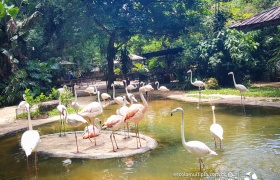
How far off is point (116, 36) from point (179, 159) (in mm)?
20249

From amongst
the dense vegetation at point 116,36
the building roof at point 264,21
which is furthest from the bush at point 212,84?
the building roof at point 264,21

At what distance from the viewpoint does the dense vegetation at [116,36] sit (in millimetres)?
19359

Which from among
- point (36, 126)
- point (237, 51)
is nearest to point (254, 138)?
point (36, 126)

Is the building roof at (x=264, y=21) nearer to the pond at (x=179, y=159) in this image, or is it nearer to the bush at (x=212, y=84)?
the bush at (x=212, y=84)

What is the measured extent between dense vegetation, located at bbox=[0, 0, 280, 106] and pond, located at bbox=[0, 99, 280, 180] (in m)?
10.1

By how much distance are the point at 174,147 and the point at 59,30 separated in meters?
19.4

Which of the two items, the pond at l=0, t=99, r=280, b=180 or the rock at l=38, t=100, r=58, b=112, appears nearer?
the pond at l=0, t=99, r=280, b=180

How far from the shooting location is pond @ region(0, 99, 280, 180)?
617 centimetres

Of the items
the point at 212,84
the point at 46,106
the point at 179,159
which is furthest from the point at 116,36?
the point at 179,159

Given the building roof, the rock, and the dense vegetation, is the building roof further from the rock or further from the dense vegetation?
the rock

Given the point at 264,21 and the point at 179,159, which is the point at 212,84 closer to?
the point at 264,21

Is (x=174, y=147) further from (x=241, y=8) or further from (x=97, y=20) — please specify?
(x=241, y=8)

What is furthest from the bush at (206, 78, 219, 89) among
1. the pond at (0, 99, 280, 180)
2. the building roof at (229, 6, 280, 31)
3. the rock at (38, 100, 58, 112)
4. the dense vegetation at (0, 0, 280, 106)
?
the rock at (38, 100, 58, 112)

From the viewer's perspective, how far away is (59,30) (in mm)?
24516
